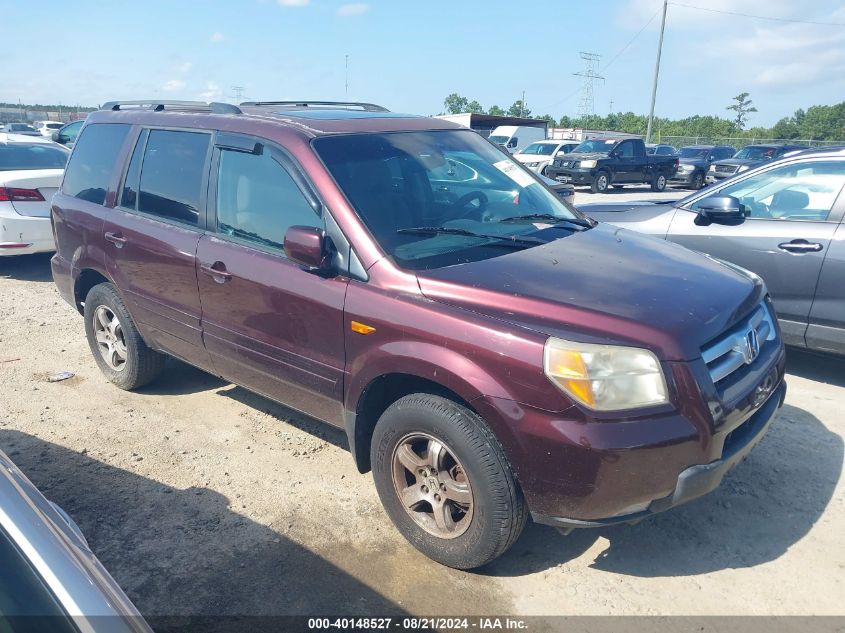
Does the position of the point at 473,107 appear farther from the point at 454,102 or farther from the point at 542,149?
the point at 542,149

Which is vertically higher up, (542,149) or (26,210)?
(542,149)

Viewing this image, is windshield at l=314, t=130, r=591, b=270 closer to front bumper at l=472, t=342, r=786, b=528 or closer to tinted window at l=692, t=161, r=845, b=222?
front bumper at l=472, t=342, r=786, b=528

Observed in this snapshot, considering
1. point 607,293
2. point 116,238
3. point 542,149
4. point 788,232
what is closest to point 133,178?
point 116,238

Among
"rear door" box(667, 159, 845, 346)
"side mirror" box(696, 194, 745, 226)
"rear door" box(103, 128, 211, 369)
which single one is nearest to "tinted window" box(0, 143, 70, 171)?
"rear door" box(103, 128, 211, 369)

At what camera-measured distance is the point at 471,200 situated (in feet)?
11.9

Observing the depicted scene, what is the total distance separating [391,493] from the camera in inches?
123

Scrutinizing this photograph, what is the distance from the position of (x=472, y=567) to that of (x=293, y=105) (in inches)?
128

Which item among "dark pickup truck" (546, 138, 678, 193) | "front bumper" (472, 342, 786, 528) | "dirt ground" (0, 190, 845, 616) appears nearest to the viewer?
"front bumper" (472, 342, 786, 528)

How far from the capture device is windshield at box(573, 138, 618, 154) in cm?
2188

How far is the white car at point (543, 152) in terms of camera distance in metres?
23.7

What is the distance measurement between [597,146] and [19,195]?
1838cm

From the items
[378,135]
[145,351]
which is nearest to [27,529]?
[378,135]

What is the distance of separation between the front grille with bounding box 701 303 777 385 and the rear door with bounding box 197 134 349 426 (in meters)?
1.63

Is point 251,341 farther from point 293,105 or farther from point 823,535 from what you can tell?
point 823,535
